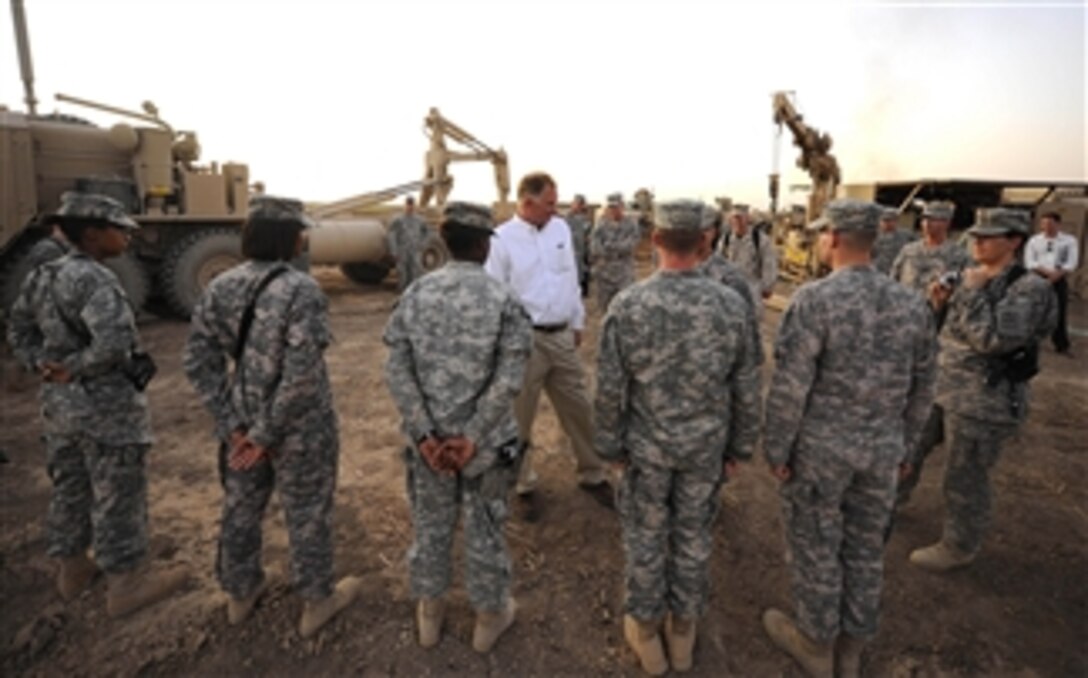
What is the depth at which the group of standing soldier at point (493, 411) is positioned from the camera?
7.38ft

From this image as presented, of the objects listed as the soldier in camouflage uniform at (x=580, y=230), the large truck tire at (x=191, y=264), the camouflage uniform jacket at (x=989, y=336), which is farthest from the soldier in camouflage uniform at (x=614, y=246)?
the large truck tire at (x=191, y=264)

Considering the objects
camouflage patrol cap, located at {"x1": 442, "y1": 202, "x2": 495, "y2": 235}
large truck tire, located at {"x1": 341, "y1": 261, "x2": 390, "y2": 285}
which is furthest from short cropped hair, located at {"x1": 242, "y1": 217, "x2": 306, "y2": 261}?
large truck tire, located at {"x1": 341, "y1": 261, "x2": 390, "y2": 285}

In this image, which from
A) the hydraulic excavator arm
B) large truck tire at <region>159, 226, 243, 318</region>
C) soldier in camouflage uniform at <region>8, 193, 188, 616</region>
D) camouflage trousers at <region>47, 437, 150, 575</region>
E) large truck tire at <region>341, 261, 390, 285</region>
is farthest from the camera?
the hydraulic excavator arm

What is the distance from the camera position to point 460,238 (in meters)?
2.33

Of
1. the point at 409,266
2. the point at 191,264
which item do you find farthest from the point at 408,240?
the point at 191,264

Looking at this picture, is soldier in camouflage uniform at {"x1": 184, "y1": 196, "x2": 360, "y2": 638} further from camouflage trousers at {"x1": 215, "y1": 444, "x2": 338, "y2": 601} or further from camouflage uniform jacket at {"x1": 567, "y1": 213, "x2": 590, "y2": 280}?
camouflage uniform jacket at {"x1": 567, "y1": 213, "x2": 590, "y2": 280}

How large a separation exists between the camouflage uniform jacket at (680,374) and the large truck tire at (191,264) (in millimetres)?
8383

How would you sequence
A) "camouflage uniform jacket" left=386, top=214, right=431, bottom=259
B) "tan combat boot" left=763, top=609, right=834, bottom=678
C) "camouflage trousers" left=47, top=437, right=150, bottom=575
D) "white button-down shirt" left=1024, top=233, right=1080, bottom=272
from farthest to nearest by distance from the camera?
"camouflage uniform jacket" left=386, top=214, right=431, bottom=259
"white button-down shirt" left=1024, top=233, right=1080, bottom=272
"camouflage trousers" left=47, top=437, right=150, bottom=575
"tan combat boot" left=763, top=609, right=834, bottom=678

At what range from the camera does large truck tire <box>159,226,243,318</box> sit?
28.5ft

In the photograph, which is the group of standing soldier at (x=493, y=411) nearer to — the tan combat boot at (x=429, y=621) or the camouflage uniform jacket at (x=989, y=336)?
the tan combat boot at (x=429, y=621)

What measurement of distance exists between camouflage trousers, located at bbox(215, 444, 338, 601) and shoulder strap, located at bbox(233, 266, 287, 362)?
0.44m

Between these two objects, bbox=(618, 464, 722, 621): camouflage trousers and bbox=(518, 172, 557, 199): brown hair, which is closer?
bbox=(618, 464, 722, 621): camouflage trousers

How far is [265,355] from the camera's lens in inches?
91.7

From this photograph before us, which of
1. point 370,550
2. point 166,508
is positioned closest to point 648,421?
point 370,550
